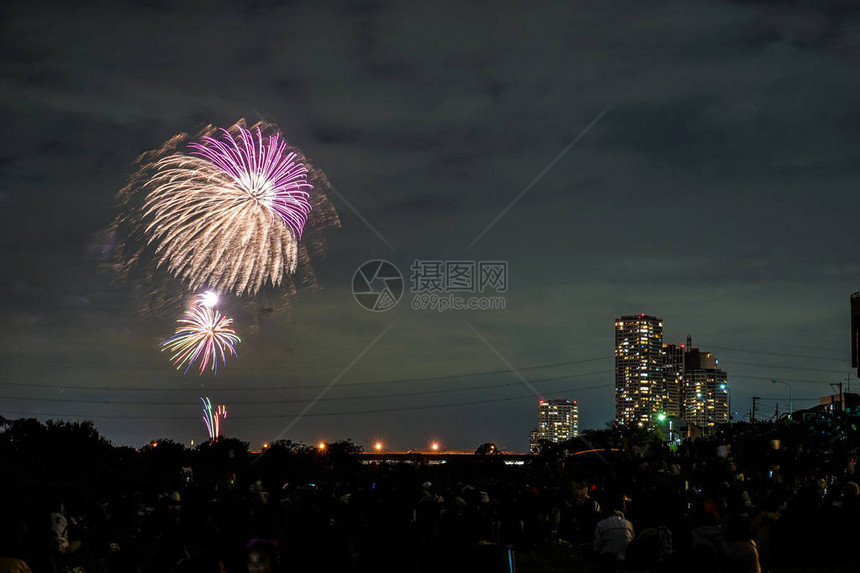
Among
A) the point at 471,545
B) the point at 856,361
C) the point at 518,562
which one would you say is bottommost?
the point at 518,562

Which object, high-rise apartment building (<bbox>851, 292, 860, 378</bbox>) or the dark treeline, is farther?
high-rise apartment building (<bbox>851, 292, 860, 378</bbox>)

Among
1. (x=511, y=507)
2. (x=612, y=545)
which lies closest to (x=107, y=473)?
(x=511, y=507)

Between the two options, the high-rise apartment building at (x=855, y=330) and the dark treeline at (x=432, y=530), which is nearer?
the dark treeline at (x=432, y=530)

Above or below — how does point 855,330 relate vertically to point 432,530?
above

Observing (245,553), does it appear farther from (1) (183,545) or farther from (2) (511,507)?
(2) (511,507)

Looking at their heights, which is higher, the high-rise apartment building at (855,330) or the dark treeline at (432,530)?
the high-rise apartment building at (855,330)

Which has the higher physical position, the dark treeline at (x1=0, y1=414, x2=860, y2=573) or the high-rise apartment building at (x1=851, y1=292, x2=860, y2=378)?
the high-rise apartment building at (x1=851, y1=292, x2=860, y2=378)

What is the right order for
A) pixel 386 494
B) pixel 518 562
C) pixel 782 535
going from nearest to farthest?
1. pixel 386 494
2. pixel 782 535
3. pixel 518 562

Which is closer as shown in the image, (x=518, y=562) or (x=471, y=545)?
(x=471, y=545)

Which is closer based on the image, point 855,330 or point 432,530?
point 432,530

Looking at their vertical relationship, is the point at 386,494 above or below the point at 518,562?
above

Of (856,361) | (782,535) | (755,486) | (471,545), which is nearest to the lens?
(471,545)
